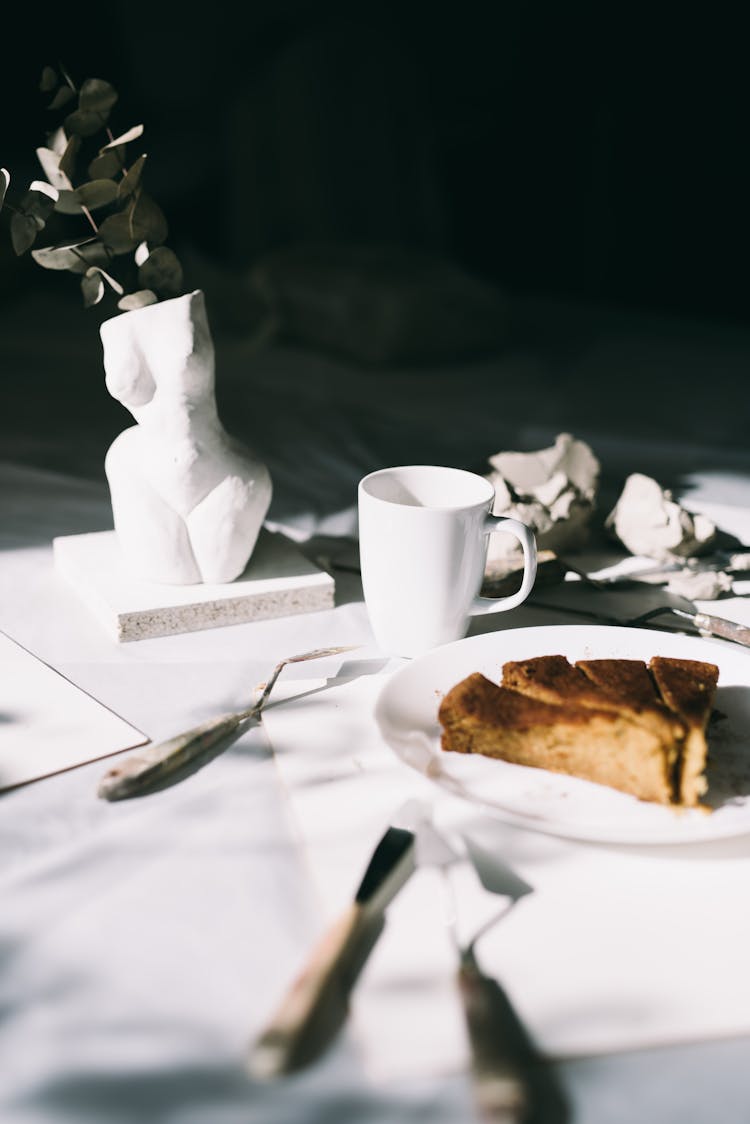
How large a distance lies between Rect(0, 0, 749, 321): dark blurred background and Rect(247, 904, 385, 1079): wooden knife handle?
251cm

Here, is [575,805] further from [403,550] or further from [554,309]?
[554,309]

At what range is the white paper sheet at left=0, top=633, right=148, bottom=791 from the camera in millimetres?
710

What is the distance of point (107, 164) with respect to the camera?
0.91 meters

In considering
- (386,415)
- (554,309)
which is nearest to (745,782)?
(386,415)

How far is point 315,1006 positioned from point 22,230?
68 centimetres

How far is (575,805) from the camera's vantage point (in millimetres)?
636

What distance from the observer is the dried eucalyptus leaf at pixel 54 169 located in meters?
0.89

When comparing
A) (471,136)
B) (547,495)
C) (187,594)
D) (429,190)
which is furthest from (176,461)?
(471,136)

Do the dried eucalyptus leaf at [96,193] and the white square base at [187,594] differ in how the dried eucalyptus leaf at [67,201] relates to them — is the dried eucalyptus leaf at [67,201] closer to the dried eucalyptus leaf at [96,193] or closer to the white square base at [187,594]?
the dried eucalyptus leaf at [96,193]

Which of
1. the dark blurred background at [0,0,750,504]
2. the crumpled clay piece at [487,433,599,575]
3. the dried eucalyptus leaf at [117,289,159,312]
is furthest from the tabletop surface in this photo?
the dark blurred background at [0,0,750,504]

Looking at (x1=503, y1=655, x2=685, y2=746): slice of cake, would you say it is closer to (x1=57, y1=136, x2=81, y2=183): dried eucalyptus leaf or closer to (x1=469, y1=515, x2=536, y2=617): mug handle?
(x1=469, y1=515, x2=536, y2=617): mug handle

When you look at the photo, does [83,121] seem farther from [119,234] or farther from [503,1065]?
[503,1065]

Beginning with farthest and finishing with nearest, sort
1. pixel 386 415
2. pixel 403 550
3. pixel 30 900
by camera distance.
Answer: pixel 386 415 → pixel 403 550 → pixel 30 900

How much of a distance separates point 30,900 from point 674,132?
2983 mm
